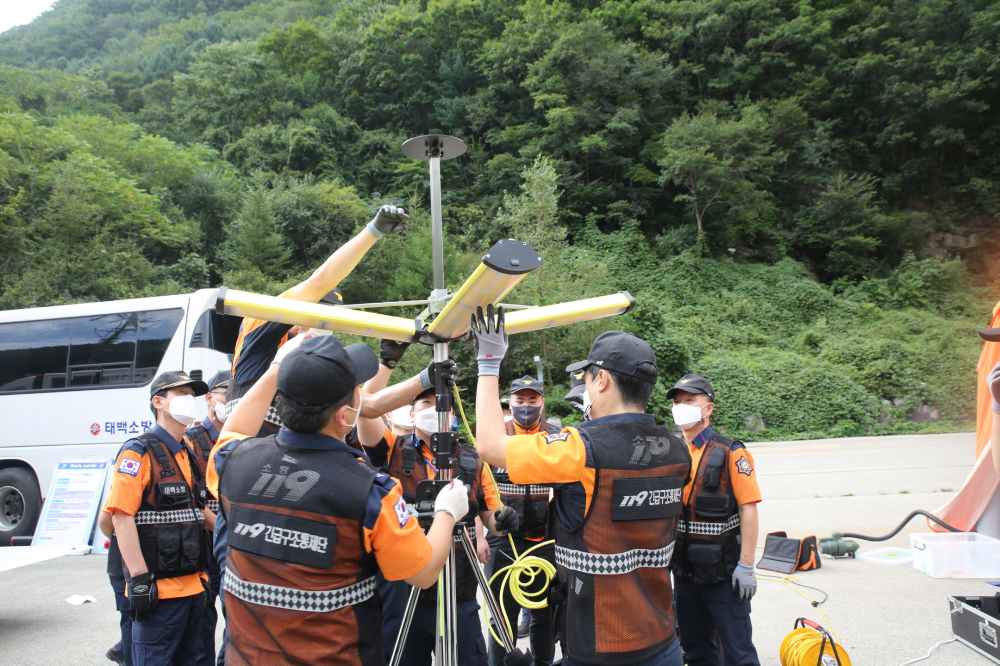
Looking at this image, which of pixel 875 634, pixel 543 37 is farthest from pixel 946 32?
pixel 875 634

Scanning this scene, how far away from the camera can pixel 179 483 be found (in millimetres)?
3449

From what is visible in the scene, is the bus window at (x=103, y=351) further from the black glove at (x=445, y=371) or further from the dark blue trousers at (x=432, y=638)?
the black glove at (x=445, y=371)

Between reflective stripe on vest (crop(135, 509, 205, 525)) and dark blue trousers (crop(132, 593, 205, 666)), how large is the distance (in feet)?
1.41

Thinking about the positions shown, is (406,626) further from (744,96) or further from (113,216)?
(744,96)

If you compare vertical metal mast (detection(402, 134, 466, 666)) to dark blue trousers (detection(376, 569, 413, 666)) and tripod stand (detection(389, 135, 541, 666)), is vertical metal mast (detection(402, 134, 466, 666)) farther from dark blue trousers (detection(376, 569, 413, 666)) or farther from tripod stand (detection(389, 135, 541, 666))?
dark blue trousers (detection(376, 569, 413, 666))

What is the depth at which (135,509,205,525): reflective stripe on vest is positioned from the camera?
3.34m

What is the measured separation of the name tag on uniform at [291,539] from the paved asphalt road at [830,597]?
392 centimetres

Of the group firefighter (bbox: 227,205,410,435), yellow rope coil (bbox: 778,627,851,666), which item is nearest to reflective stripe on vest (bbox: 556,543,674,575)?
firefighter (bbox: 227,205,410,435)

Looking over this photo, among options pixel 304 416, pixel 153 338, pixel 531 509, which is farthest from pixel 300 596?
pixel 153 338

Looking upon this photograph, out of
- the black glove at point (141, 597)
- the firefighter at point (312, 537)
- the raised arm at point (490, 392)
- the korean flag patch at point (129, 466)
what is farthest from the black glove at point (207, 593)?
the raised arm at point (490, 392)

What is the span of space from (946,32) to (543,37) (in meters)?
21.6

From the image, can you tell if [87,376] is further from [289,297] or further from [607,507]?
[607,507]

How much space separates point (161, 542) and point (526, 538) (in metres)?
2.43

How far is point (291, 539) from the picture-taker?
170cm
